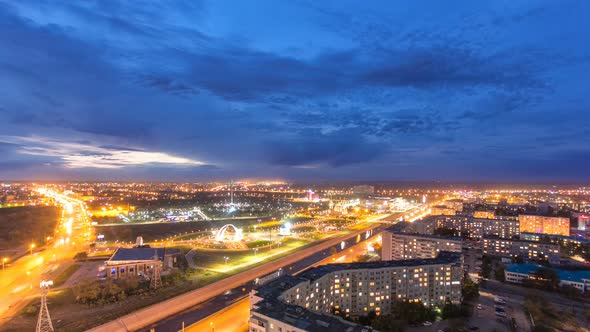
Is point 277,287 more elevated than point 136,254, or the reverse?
point 277,287

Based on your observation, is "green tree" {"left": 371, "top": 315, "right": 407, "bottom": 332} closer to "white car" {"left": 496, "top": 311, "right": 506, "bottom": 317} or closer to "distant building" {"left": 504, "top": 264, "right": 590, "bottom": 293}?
"white car" {"left": 496, "top": 311, "right": 506, "bottom": 317}

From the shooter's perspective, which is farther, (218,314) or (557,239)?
(557,239)

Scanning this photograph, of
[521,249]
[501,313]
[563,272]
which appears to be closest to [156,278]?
[501,313]

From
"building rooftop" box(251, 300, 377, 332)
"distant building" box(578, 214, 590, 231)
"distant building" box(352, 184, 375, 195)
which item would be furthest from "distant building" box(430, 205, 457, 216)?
"distant building" box(352, 184, 375, 195)

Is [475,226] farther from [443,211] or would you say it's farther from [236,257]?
[236,257]

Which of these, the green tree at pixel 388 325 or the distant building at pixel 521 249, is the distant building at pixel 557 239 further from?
the green tree at pixel 388 325

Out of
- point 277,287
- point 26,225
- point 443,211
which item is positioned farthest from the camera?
point 443,211
